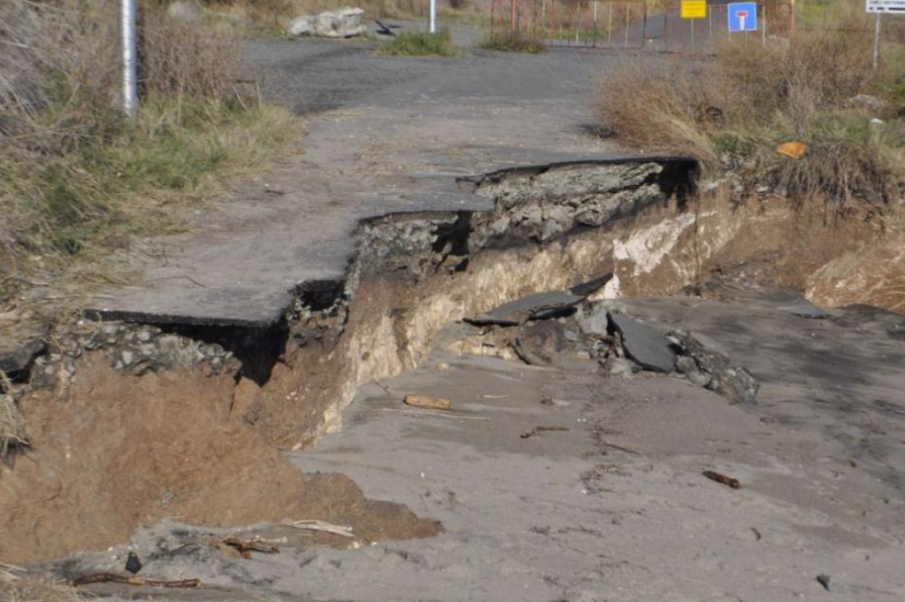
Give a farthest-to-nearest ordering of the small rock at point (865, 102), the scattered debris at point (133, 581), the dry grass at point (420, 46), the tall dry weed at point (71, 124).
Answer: the dry grass at point (420, 46), the small rock at point (865, 102), the tall dry weed at point (71, 124), the scattered debris at point (133, 581)

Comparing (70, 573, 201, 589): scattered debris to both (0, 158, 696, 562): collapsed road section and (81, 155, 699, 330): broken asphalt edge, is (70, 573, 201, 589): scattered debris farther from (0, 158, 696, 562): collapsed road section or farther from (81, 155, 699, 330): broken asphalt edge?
(81, 155, 699, 330): broken asphalt edge

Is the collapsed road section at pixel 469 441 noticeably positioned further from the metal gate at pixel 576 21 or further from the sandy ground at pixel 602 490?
the metal gate at pixel 576 21

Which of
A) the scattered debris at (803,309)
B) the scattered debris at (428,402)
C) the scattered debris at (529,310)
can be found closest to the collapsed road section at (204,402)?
the scattered debris at (428,402)

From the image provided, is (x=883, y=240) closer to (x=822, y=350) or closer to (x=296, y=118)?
(x=822, y=350)

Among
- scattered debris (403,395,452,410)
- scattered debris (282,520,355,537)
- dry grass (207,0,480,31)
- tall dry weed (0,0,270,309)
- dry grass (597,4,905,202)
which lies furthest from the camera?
dry grass (207,0,480,31)

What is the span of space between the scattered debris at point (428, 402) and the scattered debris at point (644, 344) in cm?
181

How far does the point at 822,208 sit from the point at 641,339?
3.39 m

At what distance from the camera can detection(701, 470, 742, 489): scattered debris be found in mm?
5980

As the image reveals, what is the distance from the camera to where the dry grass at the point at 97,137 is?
230 inches

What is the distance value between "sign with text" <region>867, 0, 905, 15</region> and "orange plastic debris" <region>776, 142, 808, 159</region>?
4620 mm

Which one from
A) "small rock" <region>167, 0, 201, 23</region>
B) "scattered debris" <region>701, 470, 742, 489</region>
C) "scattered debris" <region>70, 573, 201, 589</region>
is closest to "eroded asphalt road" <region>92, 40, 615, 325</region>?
"small rock" <region>167, 0, 201, 23</region>

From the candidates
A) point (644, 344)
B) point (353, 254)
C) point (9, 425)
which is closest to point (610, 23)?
point (644, 344)

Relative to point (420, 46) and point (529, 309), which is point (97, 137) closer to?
point (529, 309)

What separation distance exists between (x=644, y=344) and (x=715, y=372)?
53 cm
